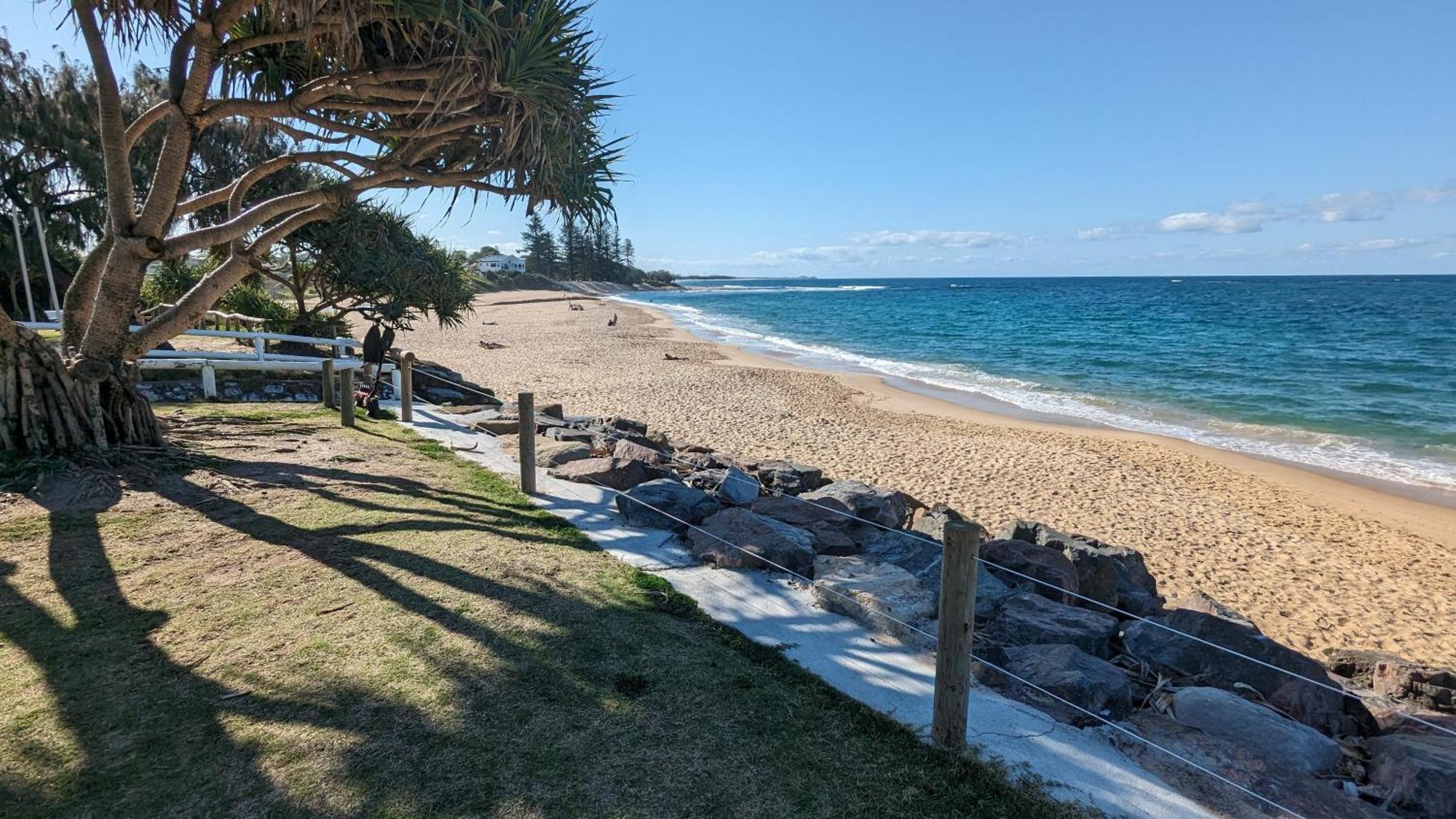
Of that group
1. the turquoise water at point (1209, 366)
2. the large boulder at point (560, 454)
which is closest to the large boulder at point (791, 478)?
the large boulder at point (560, 454)

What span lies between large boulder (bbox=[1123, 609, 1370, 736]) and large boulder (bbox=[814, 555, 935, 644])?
4.19ft

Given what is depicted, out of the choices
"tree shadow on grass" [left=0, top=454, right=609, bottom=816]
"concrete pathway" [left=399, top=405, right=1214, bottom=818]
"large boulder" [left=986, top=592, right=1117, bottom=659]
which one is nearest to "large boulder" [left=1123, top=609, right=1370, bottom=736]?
"large boulder" [left=986, top=592, right=1117, bottom=659]

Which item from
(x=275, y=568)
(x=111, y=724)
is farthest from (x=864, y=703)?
(x=275, y=568)

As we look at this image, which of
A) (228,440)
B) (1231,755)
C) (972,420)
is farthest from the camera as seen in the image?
(972,420)

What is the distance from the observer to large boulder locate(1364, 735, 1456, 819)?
9.82ft

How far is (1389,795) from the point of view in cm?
308

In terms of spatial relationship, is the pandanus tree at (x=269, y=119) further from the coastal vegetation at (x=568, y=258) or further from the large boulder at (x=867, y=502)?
the coastal vegetation at (x=568, y=258)

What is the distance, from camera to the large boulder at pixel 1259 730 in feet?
10.5

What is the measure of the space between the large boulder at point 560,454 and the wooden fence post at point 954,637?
17.4 ft

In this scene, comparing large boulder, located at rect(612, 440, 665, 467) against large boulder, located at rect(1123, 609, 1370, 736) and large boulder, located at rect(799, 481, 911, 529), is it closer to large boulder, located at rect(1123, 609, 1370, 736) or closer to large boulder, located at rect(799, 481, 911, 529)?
large boulder, located at rect(799, 481, 911, 529)

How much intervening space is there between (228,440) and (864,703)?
7.38 m

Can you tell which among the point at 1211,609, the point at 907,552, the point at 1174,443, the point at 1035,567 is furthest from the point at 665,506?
the point at 1174,443

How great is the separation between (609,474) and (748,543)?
2.29 meters

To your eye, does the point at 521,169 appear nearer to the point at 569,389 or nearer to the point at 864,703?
the point at 864,703
